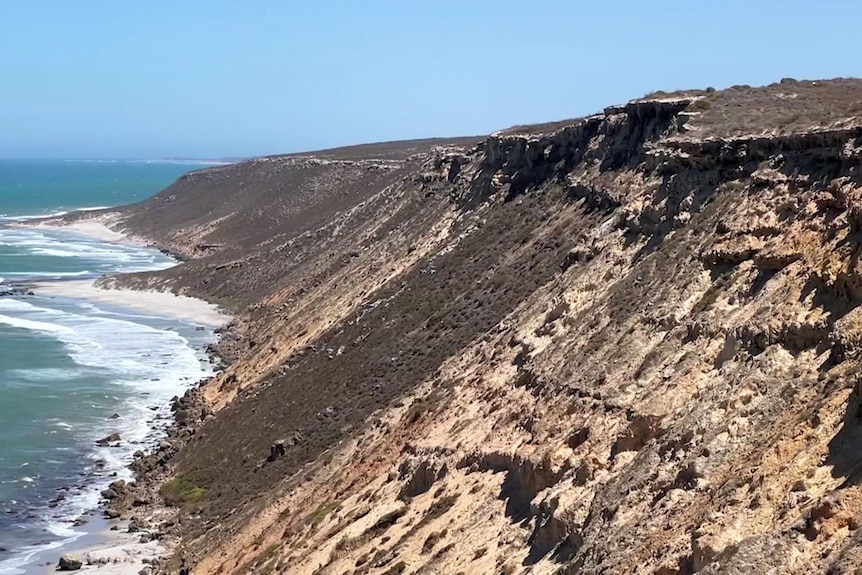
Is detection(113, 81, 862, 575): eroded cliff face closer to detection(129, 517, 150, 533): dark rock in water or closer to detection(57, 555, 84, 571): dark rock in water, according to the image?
detection(129, 517, 150, 533): dark rock in water

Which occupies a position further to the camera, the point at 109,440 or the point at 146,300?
the point at 146,300

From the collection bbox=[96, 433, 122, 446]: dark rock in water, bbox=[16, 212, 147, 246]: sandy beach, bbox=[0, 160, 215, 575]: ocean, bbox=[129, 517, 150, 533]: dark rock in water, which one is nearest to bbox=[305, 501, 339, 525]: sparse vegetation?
bbox=[129, 517, 150, 533]: dark rock in water

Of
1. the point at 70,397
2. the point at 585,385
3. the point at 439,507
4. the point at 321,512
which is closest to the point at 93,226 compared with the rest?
the point at 70,397

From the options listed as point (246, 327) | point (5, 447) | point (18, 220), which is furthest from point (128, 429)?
point (18, 220)

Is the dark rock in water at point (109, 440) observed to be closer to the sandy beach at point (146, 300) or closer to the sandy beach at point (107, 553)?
the sandy beach at point (107, 553)

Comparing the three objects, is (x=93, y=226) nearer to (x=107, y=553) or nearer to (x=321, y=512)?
(x=107, y=553)

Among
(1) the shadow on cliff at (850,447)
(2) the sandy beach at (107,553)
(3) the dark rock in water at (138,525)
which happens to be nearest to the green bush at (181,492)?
(3) the dark rock in water at (138,525)
